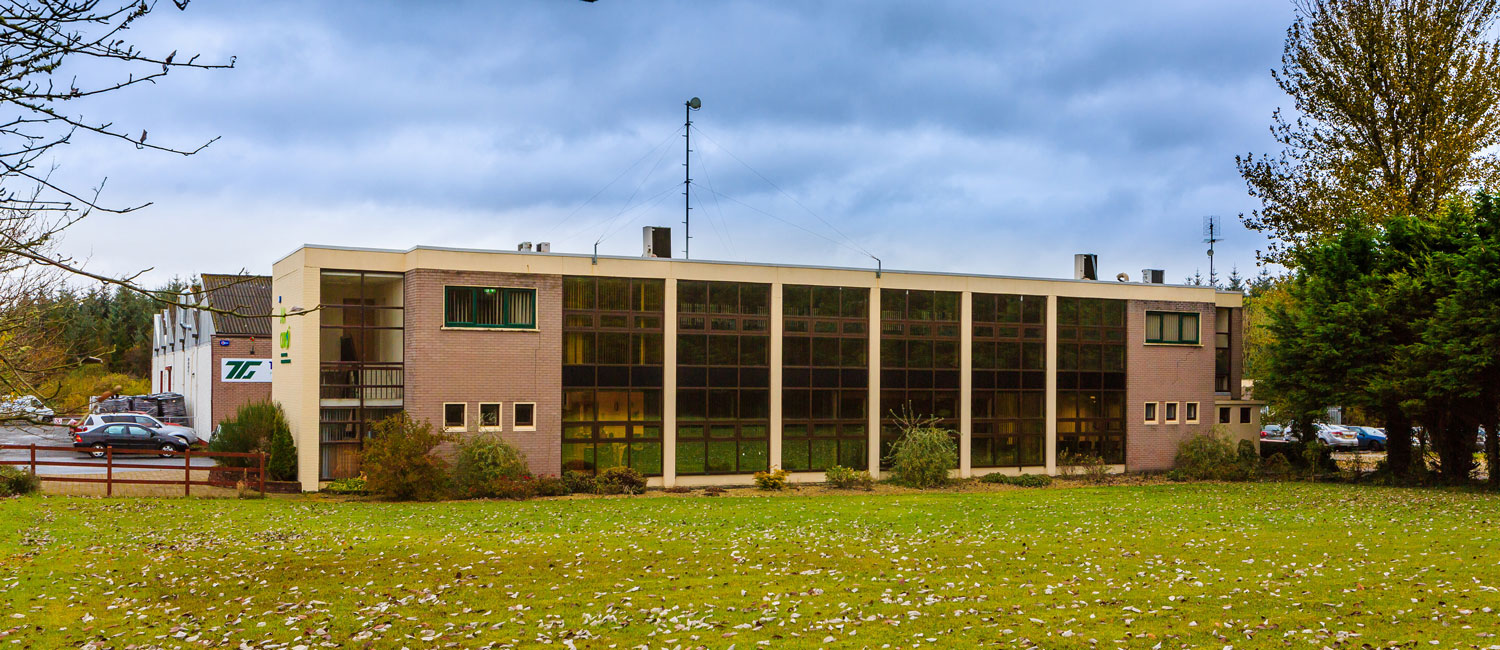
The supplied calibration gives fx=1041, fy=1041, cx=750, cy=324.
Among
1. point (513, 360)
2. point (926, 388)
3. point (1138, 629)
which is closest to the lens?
point (1138, 629)

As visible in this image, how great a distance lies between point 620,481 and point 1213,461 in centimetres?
2034

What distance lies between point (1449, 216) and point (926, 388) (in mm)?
15749

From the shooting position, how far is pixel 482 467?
27484 mm

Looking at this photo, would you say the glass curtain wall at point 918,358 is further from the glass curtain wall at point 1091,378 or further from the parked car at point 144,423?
the parked car at point 144,423

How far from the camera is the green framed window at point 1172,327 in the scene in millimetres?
37188

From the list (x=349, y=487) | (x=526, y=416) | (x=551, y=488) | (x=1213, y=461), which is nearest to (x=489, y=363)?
(x=526, y=416)

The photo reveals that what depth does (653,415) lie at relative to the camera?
30.9m

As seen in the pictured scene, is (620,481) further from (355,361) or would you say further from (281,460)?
(281,460)

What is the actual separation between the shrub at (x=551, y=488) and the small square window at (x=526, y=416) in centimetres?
164

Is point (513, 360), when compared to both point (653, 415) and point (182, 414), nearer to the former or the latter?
point (653, 415)

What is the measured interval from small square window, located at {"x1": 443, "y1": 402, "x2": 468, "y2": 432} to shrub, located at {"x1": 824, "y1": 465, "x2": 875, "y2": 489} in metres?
11.0

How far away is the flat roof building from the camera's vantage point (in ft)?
94.2

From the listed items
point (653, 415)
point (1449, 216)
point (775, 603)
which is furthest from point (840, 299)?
point (775, 603)

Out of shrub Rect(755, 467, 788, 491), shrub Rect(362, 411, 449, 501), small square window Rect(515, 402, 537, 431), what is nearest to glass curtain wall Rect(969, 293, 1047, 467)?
shrub Rect(755, 467, 788, 491)
